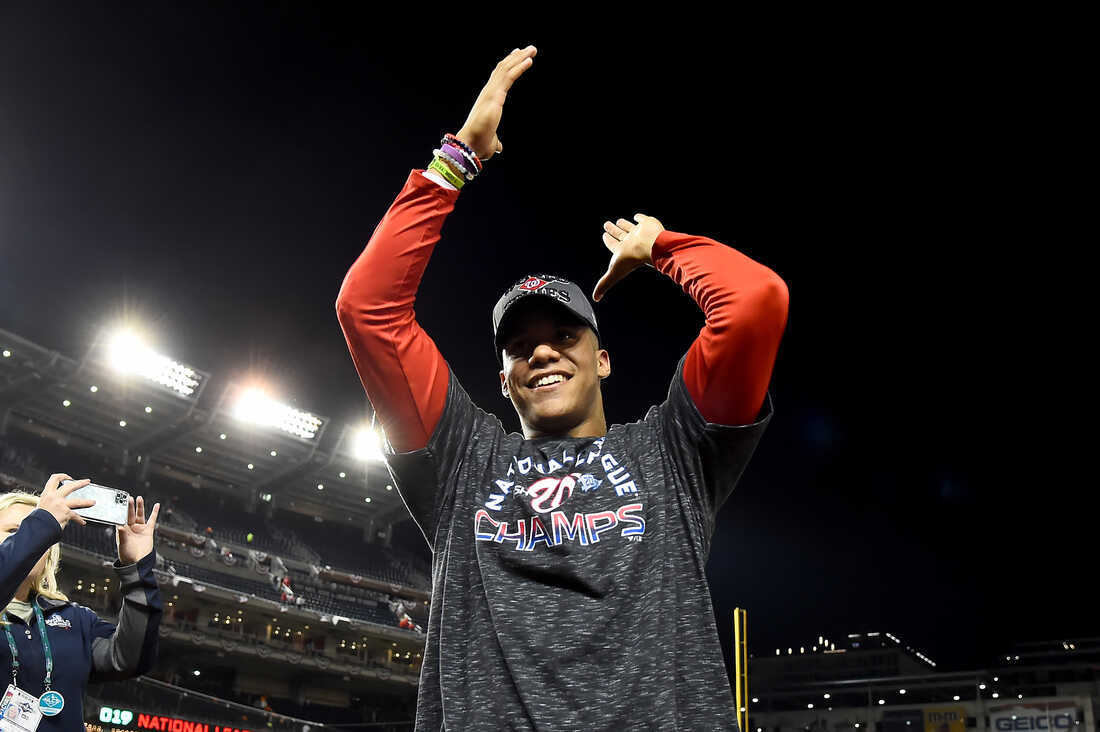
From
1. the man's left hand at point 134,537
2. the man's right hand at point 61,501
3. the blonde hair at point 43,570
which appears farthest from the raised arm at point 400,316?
the blonde hair at point 43,570

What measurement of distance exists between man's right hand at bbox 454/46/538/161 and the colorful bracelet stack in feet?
0.09

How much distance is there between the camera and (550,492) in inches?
75.8

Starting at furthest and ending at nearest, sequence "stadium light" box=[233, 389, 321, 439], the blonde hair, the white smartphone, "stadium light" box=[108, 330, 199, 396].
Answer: "stadium light" box=[233, 389, 321, 439], "stadium light" box=[108, 330, 199, 396], the blonde hair, the white smartphone

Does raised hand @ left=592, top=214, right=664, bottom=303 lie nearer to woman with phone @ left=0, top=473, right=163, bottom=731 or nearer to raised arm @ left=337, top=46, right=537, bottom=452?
raised arm @ left=337, top=46, right=537, bottom=452

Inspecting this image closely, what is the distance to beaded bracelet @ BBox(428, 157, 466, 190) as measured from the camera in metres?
2.03

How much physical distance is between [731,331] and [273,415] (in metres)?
37.4

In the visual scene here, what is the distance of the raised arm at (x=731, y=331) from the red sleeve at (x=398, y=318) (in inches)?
25.4

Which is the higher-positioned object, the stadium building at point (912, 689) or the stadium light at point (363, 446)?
the stadium light at point (363, 446)

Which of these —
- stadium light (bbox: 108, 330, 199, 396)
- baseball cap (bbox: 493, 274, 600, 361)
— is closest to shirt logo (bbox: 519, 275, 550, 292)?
baseball cap (bbox: 493, 274, 600, 361)

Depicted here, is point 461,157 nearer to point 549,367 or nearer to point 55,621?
point 549,367

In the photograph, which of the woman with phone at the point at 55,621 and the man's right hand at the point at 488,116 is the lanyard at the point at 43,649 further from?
the man's right hand at the point at 488,116

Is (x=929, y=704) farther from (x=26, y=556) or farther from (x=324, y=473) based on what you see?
(x=26, y=556)

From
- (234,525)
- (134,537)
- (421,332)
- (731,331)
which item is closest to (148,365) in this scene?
(234,525)

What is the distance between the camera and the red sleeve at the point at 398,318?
6.32 feet
